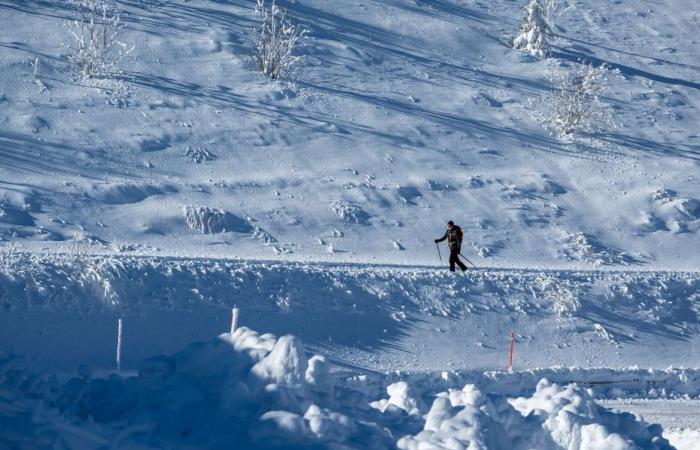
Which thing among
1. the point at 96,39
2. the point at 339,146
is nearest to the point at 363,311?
the point at 339,146

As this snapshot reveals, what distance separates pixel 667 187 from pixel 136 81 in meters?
15.2

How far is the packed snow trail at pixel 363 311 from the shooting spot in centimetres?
1625

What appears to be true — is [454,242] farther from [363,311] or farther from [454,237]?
[363,311]

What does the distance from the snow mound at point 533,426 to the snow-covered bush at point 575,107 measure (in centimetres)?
2124

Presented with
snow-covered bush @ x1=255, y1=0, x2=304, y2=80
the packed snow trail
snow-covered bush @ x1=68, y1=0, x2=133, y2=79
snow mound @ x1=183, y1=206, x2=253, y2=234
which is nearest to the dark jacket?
the packed snow trail

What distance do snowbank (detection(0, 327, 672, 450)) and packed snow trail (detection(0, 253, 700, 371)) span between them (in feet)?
21.8

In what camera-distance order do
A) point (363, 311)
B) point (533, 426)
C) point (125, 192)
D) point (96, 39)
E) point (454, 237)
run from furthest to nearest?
point (96, 39) < point (125, 192) < point (454, 237) < point (363, 311) < point (533, 426)

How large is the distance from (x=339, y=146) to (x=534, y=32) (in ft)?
37.0

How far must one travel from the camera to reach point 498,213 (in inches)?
969

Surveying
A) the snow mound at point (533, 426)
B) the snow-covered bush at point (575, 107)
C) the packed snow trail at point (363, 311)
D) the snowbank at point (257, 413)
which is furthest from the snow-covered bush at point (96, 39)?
the snow mound at point (533, 426)

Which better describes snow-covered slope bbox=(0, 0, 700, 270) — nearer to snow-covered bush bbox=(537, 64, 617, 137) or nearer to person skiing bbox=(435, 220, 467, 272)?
snow-covered bush bbox=(537, 64, 617, 137)

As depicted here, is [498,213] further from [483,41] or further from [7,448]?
[7,448]

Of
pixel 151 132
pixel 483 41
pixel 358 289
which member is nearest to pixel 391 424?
pixel 358 289

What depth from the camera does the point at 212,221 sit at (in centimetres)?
2167
